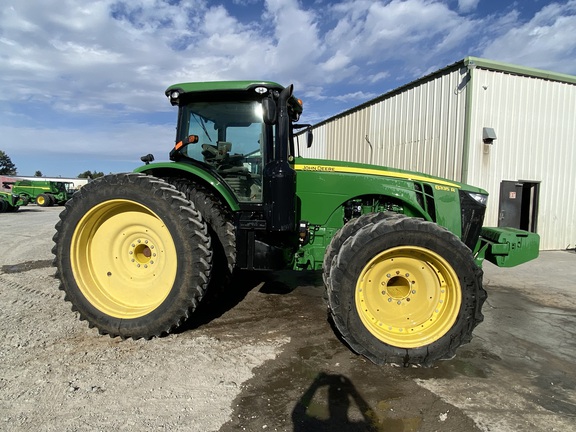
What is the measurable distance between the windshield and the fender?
0.27 ft

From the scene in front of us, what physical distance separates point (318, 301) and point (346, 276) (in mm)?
1900

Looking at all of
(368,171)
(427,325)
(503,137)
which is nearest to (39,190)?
(368,171)

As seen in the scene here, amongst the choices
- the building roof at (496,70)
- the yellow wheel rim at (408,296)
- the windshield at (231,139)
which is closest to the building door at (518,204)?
the building roof at (496,70)

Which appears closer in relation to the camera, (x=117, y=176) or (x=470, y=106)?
(x=117, y=176)

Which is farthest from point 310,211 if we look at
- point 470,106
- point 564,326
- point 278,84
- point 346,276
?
point 470,106

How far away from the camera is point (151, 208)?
3.29 m

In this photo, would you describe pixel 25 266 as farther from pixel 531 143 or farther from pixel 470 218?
pixel 531 143

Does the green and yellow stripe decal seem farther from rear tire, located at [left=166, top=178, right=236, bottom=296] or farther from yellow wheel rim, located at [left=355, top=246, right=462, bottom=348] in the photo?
yellow wheel rim, located at [left=355, top=246, right=462, bottom=348]

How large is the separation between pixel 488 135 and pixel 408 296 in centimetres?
710

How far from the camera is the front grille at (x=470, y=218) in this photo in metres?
4.03

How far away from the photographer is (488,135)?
28.3ft

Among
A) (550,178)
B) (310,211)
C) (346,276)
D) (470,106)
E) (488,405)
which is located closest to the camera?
(488,405)

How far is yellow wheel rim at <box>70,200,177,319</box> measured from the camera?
136 inches

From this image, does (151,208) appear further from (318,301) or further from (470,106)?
(470,106)
